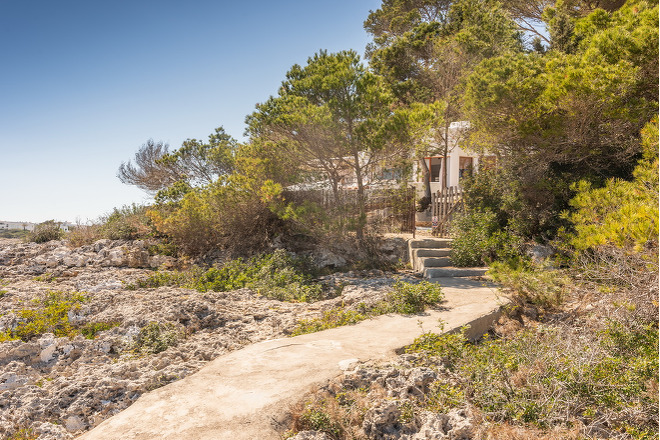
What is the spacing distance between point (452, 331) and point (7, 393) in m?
4.04

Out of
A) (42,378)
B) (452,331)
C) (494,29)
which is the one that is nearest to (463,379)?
(452,331)

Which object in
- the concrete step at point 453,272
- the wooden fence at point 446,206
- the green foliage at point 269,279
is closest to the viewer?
the green foliage at point 269,279

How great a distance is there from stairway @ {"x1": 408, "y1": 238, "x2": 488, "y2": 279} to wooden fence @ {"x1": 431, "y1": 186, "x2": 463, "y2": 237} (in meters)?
1.47

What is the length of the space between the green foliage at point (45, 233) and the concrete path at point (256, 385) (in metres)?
13.3

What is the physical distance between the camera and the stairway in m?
7.66

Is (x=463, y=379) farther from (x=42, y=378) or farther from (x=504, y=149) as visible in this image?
(x=504, y=149)

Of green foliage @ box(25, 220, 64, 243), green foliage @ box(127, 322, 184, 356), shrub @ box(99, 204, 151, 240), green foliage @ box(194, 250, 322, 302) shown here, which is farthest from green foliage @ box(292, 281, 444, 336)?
green foliage @ box(25, 220, 64, 243)

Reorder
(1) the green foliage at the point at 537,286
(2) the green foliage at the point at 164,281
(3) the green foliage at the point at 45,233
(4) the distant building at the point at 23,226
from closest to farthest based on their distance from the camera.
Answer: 1. (1) the green foliage at the point at 537,286
2. (2) the green foliage at the point at 164,281
3. (3) the green foliage at the point at 45,233
4. (4) the distant building at the point at 23,226

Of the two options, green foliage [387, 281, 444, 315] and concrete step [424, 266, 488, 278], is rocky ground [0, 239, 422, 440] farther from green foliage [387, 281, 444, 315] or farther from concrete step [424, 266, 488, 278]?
concrete step [424, 266, 488, 278]

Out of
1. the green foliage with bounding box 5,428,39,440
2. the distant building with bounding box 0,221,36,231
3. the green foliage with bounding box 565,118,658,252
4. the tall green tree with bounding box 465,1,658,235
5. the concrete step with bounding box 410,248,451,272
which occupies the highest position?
the tall green tree with bounding box 465,1,658,235

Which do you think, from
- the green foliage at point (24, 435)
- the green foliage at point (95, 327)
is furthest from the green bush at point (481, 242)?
the green foliage at point (24, 435)

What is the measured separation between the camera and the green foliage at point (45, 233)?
1371cm

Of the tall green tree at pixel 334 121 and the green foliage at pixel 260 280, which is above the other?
the tall green tree at pixel 334 121

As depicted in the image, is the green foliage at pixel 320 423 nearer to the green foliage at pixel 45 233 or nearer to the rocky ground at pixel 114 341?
the rocky ground at pixel 114 341
